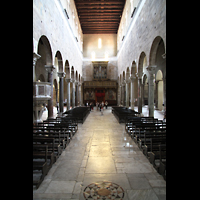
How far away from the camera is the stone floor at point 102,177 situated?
345 centimetres

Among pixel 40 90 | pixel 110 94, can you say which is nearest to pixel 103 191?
pixel 40 90

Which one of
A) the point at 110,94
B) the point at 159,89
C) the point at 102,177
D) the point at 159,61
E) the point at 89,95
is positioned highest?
the point at 159,61

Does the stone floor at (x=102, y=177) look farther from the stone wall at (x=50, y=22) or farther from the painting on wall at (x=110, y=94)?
the painting on wall at (x=110, y=94)

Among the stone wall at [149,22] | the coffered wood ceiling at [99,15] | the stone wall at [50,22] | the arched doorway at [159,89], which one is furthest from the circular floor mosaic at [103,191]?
the coffered wood ceiling at [99,15]

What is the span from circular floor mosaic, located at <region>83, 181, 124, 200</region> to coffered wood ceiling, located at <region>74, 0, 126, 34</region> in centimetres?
2543

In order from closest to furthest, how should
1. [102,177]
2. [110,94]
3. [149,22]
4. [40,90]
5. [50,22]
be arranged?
[102,177]
[40,90]
[149,22]
[50,22]
[110,94]

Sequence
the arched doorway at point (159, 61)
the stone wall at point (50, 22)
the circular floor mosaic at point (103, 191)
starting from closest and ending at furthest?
the circular floor mosaic at point (103, 191), the stone wall at point (50, 22), the arched doorway at point (159, 61)

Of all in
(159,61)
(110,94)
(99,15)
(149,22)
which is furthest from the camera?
(110,94)

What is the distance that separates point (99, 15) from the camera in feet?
91.4

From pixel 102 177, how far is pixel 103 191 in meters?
0.73

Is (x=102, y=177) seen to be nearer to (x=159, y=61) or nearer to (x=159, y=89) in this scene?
(x=159, y=61)

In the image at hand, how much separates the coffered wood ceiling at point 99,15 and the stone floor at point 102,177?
23.9 metres
